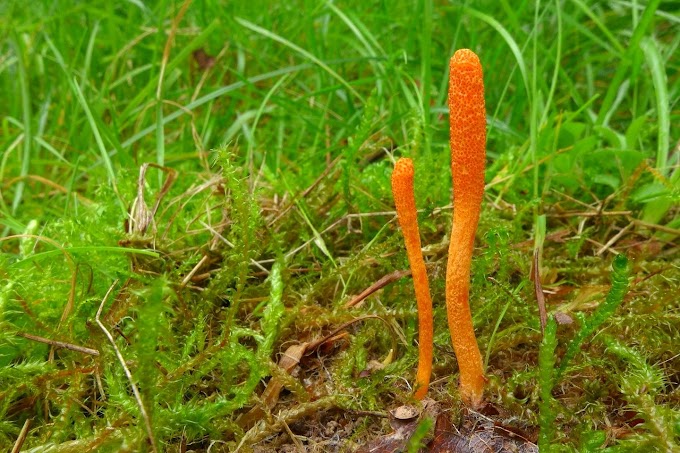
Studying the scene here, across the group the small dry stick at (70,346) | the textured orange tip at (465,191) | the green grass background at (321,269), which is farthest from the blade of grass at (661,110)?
the small dry stick at (70,346)

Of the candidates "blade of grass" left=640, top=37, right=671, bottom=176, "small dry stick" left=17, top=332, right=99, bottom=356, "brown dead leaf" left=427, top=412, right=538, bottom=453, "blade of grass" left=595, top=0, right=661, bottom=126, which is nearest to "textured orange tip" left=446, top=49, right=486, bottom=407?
"brown dead leaf" left=427, top=412, right=538, bottom=453

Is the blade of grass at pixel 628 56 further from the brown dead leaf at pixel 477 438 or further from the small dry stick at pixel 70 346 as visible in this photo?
the small dry stick at pixel 70 346

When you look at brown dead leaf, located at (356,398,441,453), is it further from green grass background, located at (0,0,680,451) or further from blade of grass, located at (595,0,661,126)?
blade of grass, located at (595,0,661,126)

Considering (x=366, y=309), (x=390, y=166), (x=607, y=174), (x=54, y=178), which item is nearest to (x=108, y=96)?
(x=54, y=178)

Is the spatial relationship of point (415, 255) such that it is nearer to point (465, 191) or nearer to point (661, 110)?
point (465, 191)

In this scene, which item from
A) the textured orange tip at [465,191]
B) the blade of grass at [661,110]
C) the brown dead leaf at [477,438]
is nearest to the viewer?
the textured orange tip at [465,191]
